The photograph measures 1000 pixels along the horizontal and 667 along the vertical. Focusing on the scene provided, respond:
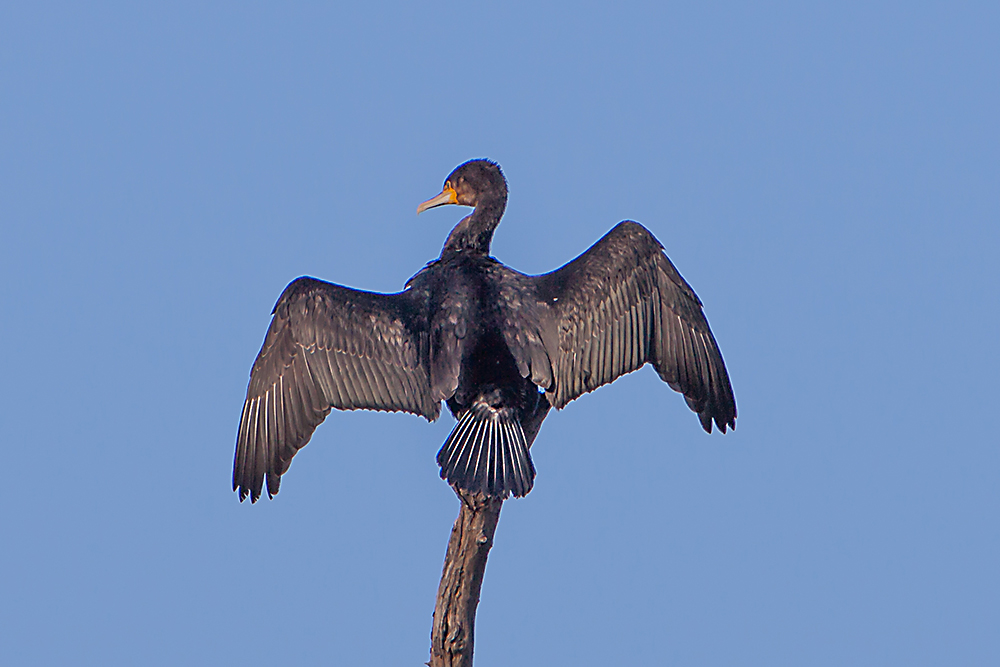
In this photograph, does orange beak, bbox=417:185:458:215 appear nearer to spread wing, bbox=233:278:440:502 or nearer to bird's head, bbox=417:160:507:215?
bird's head, bbox=417:160:507:215

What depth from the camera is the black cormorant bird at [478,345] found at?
7.02 m

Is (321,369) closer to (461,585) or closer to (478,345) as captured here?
(478,345)

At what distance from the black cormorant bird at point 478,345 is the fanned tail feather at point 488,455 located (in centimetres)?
3

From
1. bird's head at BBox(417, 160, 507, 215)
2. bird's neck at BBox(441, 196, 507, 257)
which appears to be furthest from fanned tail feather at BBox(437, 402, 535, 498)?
bird's head at BBox(417, 160, 507, 215)

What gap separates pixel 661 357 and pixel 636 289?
1.51 feet

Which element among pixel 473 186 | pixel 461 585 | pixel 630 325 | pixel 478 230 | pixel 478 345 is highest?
pixel 473 186

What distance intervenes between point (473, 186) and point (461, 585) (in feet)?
9.04

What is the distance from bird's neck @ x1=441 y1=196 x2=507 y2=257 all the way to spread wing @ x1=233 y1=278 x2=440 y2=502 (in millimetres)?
519

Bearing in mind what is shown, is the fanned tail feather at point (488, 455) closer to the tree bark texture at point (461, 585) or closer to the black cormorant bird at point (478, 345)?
the black cormorant bird at point (478, 345)

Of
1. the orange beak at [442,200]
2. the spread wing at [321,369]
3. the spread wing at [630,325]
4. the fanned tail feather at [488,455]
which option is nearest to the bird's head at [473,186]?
the orange beak at [442,200]

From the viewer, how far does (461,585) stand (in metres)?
6.66

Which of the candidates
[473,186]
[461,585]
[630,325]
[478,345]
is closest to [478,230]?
[473,186]

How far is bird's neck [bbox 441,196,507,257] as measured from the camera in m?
7.70

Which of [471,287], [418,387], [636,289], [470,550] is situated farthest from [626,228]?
[470,550]
